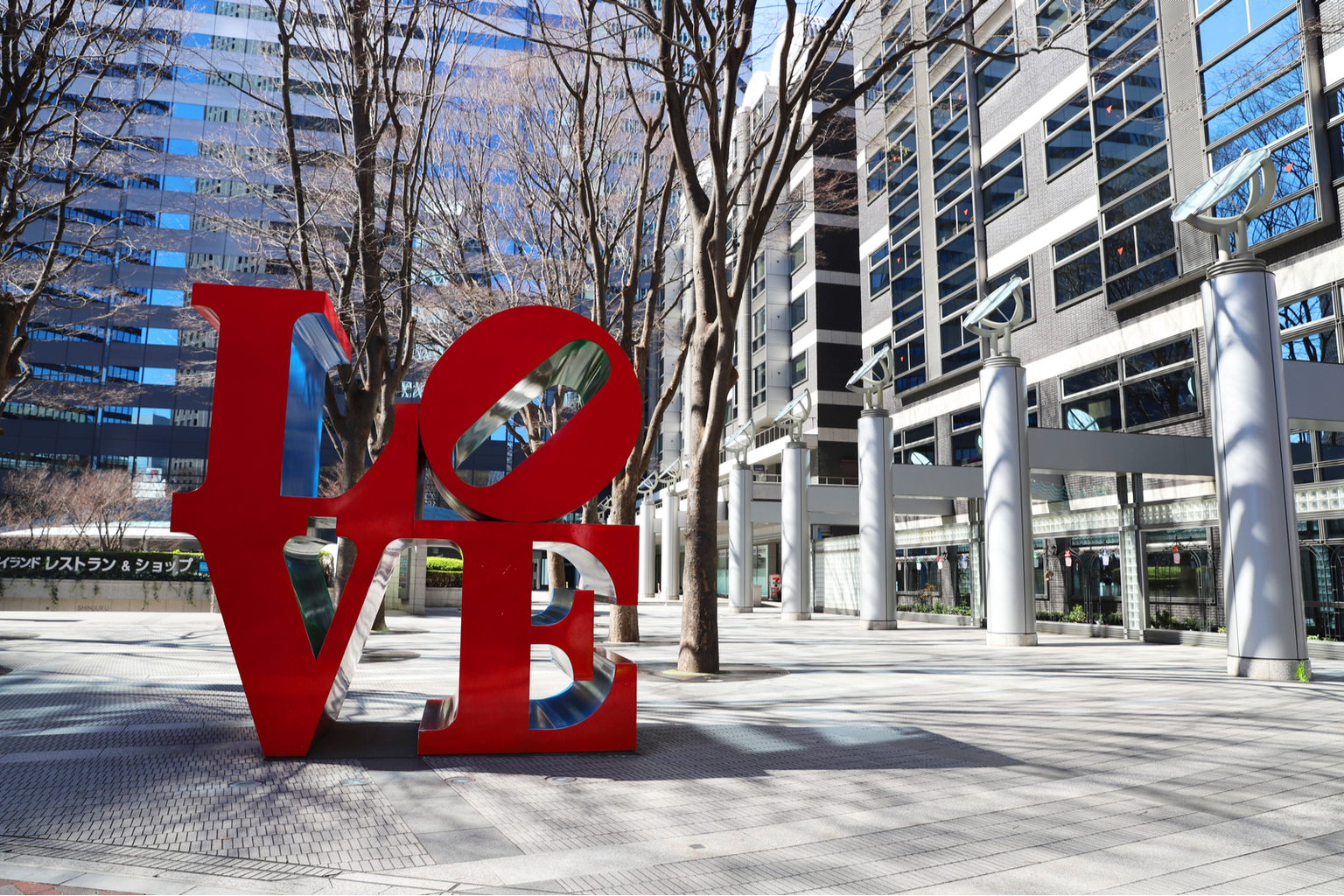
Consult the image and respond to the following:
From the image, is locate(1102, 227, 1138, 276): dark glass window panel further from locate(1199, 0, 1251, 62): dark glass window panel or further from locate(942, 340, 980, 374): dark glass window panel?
locate(942, 340, 980, 374): dark glass window panel

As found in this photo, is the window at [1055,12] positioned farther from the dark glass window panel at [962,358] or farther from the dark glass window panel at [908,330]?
the dark glass window panel at [908,330]

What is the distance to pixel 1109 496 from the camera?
20594mm

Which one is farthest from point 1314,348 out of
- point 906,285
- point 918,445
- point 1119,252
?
point 906,285

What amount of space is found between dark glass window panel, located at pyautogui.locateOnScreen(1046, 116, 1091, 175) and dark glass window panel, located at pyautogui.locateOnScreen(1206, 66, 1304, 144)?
4717 millimetres

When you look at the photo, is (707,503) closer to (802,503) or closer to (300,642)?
(300,642)

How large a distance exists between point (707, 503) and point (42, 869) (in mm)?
8008

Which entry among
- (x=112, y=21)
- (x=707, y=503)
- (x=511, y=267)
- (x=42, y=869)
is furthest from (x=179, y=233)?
(x=42, y=869)

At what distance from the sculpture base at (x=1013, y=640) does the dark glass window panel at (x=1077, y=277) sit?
34.4 feet

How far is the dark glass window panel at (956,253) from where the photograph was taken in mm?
28219

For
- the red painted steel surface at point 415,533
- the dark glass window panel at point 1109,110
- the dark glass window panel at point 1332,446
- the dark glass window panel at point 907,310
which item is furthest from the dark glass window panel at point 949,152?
the red painted steel surface at point 415,533

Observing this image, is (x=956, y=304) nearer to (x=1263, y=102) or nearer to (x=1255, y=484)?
(x=1263, y=102)

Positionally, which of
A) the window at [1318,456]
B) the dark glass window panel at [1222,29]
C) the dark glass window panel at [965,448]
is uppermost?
the dark glass window panel at [1222,29]

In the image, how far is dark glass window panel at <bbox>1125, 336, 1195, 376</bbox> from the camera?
19.3m

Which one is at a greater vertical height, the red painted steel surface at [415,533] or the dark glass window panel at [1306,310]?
→ the dark glass window panel at [1306,310]
